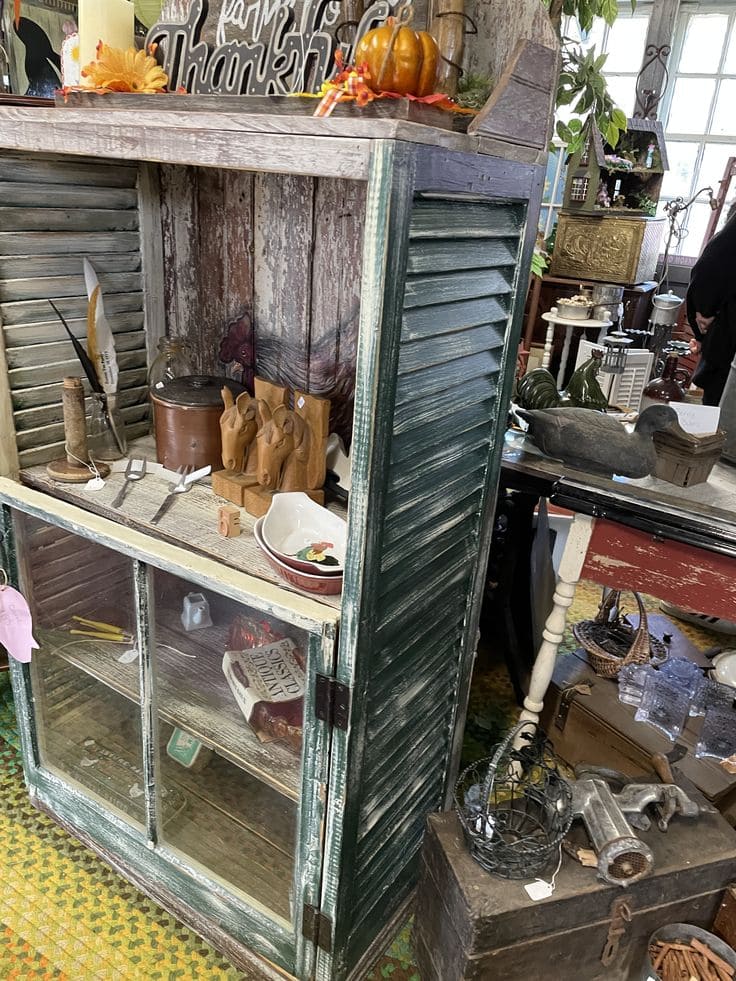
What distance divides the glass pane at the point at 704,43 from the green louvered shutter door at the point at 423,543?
657 centimetres

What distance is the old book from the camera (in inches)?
59.7

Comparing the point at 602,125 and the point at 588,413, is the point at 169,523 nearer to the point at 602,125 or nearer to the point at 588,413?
the point at 588,413

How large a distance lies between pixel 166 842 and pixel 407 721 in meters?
0.72

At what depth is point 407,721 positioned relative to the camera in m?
1.59

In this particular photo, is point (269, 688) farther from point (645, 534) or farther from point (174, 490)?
point (645, 534)

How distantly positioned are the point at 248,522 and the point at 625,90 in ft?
22.9

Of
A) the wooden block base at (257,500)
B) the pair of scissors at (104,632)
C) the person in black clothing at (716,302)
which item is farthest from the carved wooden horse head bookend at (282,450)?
the person in black clothing at (716,302)

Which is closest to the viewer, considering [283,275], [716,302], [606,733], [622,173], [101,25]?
[101,25]

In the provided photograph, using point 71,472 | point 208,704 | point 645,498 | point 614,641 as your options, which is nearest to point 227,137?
point 71,472

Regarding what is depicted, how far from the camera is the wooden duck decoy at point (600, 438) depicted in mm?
1903

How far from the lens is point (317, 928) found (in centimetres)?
156

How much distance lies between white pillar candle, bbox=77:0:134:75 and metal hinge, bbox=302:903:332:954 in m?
1.76

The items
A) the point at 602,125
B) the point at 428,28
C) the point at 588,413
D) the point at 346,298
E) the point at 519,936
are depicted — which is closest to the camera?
the point at 428,28

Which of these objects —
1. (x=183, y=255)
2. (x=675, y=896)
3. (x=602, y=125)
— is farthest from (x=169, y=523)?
(x=602, y=125)
